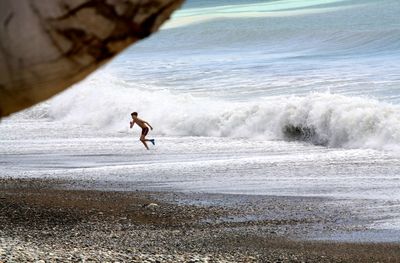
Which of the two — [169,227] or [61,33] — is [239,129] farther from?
[61,33]

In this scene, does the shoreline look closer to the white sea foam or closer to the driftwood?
the white sea foam

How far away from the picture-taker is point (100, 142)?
21.7 m

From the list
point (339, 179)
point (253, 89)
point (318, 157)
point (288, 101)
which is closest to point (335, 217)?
point (339, 179)

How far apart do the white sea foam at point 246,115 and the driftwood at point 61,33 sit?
58.3ft

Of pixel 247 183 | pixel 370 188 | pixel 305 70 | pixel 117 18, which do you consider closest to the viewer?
pixel 117 18

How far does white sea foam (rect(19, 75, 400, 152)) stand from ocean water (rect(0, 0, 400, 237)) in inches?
1.5

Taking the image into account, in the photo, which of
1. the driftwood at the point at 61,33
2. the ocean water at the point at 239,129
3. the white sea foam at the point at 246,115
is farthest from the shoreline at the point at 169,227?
the driftwood at the point at 61,33

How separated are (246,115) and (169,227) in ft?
44.8

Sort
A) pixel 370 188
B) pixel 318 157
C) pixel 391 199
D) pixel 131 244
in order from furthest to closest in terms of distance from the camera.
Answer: pixel 318 157 → pixel 370 188 → pixel 391 199 → pixel 131 244

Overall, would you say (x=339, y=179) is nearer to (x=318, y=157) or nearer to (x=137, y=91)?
(x=318, y=157)

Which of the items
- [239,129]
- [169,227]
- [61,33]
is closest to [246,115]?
[239,129]

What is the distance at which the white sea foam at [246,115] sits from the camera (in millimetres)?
20516

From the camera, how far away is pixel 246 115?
2475 cm

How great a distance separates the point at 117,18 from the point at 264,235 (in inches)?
375
